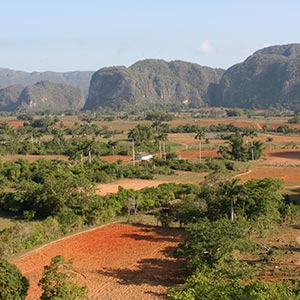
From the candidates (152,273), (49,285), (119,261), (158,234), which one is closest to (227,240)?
(152,273)

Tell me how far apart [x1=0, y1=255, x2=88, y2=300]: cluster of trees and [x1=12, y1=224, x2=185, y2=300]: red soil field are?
6.06ft

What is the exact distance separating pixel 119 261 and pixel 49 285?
7472 mm

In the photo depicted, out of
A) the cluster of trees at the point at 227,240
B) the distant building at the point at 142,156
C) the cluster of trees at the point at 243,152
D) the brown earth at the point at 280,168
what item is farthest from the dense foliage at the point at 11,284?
the cluster of trees at the point at 243,152

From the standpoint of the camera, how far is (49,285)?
16.3 meters

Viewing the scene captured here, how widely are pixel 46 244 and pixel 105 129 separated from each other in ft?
225

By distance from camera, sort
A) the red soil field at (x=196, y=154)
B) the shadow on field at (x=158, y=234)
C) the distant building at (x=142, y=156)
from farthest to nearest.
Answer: the red soil field at (x=196, y=154)
the distant building at (x=142, y=156)
the shadow on field at (x=158, y=234)

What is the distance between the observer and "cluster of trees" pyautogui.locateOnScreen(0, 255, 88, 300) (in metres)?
15.9

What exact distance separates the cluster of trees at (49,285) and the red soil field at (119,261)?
72.8 inches

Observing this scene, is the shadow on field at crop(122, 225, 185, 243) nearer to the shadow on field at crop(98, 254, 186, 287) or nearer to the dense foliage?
the shadow on field at crop(98, 254, 186, 287)

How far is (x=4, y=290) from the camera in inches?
669

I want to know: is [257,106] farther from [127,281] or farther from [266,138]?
[127,281]

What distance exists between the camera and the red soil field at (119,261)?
1983cm

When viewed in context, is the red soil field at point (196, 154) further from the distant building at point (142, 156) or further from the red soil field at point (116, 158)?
the red soil field at point (116, 158)

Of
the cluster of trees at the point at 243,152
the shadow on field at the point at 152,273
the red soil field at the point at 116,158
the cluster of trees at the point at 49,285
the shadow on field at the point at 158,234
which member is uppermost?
the cluster of trees at the point at 49,285
